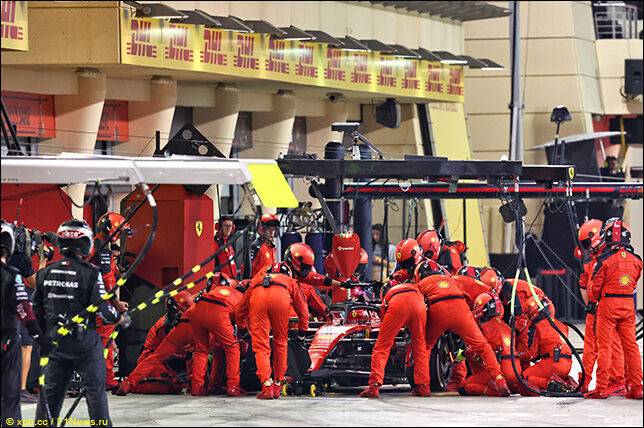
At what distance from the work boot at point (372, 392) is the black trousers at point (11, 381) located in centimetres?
511

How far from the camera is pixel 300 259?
19375 millimetres

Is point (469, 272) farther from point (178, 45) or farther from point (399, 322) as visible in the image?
point (178, 45)

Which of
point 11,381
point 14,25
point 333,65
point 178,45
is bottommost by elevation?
point 11,381

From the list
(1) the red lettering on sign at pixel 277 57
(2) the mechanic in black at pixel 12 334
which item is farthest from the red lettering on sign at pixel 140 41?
(2) the mechanic in black at pixel 12 334

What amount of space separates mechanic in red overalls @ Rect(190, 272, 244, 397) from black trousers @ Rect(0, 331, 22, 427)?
4.33 m

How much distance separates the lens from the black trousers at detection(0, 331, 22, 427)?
1434 cm

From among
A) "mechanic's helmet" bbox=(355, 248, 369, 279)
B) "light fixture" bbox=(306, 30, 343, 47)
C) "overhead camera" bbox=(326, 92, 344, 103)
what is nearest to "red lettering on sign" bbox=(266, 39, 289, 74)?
"light fixture" bbox=(306, 30, 343, 47)

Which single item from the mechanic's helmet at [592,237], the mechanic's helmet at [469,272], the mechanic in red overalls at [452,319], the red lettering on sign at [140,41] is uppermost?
the red lettering on sign at [140,41]

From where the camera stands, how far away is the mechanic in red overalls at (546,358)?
63.6 ft

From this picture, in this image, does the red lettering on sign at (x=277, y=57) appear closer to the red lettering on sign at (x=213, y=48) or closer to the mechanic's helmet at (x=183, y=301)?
the red lettering on sign at (x=213, y=48)

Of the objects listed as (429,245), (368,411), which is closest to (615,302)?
(429,245)

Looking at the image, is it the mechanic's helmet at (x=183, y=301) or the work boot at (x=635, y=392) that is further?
the mechanic's helmet at (x=183, y=301)

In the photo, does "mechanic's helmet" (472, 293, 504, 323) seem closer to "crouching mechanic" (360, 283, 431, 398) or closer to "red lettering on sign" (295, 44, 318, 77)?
"crouching mechanic" (360, 283, 431, 398)

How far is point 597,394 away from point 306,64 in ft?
44.9
